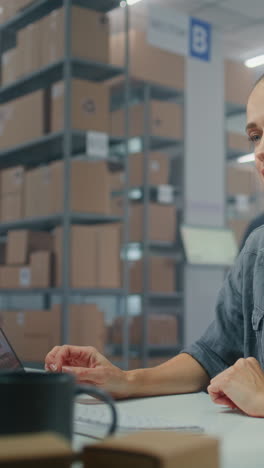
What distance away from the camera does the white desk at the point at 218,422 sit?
0.68 meters

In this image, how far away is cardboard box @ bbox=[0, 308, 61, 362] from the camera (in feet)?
12.2

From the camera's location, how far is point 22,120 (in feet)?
13.7

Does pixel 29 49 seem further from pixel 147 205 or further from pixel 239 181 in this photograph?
pixel 239 181

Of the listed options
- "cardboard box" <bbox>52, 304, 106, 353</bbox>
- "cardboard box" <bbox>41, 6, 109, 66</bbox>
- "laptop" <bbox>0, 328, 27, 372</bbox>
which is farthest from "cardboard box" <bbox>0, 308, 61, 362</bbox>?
"laptop" <bbox>0, 328, 27, 372</bbox>

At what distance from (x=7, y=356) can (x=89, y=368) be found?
139 millimetres

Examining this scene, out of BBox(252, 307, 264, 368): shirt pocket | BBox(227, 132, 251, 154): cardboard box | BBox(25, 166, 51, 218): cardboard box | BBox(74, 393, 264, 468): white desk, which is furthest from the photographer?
BBox(227, 132, 251, 154): cardboard box

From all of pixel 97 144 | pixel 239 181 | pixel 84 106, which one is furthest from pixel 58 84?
pixel 239 181

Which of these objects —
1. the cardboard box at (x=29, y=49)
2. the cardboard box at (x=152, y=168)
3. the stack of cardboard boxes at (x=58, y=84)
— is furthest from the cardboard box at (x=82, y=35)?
the cardboard box at (x=152, y=168)

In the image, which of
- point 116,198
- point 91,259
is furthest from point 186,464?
point 116,198

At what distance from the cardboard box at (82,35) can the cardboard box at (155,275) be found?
5.35 feet

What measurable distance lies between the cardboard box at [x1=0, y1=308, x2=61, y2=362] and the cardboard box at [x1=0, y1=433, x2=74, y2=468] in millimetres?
3279

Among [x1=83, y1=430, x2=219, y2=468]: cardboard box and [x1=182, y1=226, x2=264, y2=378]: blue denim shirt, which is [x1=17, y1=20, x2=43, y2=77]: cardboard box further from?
[x1=83, y1=430, x2=219, y2=468]: cardboard box

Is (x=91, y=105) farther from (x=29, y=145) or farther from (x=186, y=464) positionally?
(x=186, y=464)

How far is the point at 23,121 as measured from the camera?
4152 mm
